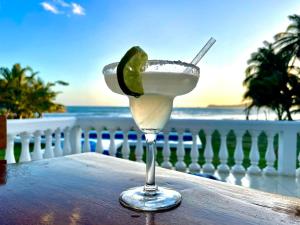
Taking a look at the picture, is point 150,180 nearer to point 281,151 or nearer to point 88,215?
point 88,215

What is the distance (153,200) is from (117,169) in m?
0.36

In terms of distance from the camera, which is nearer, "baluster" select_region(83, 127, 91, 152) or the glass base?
the glass base

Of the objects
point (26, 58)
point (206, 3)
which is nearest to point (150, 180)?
point (206, 3)

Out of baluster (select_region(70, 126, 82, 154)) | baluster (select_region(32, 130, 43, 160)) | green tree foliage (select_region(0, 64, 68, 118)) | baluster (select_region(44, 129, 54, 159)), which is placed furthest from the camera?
green tree foliage (select_region(0, 64, 68, 118))

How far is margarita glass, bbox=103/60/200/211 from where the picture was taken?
23.5 inches

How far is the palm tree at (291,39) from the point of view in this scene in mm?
15141

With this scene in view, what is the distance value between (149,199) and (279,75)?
17.0 meters

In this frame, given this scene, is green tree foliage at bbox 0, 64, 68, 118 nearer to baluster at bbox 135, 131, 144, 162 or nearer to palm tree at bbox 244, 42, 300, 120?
baluster at bbox 135, 131, 144, 162

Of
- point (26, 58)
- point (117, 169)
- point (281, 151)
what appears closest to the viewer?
point (117, 169)

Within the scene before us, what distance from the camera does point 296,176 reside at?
2871 mm

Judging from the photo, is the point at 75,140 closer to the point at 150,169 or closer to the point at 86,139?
the point at 86,139

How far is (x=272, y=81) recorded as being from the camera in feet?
50.6

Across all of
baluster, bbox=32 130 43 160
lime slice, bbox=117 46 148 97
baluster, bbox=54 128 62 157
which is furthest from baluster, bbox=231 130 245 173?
lime slice, bbox=117 46 148 97

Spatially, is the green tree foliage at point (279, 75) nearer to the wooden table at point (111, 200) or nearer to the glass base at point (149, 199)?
the wooden table at point (111, 200)
